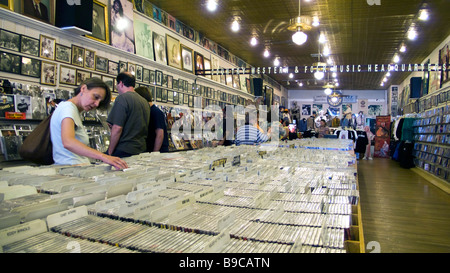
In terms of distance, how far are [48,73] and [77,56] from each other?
65 centimetres

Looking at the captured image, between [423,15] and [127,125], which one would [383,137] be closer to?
[423,15]

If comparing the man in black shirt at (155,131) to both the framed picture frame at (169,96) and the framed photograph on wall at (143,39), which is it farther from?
the framed picture frame at (169,96)

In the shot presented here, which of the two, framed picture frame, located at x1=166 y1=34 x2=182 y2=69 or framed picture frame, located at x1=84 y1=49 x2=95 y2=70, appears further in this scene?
framed picture frame, located at x1=166 y1=34 x2=182 y2=69

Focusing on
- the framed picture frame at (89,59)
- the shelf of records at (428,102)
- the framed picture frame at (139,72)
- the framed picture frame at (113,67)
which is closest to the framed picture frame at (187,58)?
the framed picture frame at (139,72)

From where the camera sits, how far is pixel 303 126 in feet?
63.5

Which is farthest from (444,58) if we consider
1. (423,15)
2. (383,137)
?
(383,137)

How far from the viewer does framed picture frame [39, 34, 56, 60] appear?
168 inches

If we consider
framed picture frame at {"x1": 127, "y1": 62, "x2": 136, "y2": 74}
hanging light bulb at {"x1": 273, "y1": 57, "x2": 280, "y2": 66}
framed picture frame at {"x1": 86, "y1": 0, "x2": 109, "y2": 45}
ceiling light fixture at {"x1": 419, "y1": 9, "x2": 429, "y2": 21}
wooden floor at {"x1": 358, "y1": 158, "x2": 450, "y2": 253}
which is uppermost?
hanging light bulb at {"x1": 273, "y1": 57, "x2": 280, "y2": 66}

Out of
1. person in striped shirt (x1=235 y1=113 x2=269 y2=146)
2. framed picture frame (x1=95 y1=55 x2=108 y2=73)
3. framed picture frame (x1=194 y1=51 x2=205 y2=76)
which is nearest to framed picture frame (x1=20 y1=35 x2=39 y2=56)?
framed picture frame (x1=95 y1=55 x2=108 y2=73)

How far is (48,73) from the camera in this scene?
Answer: 434 cm

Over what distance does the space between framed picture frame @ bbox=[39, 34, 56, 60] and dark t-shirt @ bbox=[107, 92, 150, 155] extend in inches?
85.8

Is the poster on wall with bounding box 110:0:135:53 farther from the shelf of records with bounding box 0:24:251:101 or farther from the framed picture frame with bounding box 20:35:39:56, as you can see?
the framed picture frame with bounding box 20:35:39:56

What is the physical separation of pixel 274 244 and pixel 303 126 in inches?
759

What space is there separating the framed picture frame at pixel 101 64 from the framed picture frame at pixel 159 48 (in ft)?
5.55
